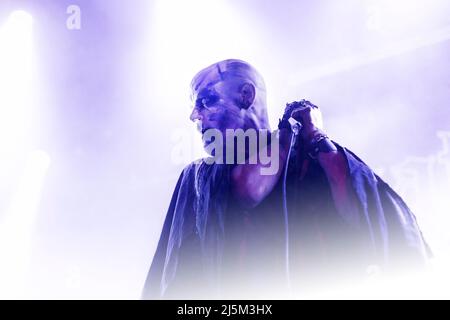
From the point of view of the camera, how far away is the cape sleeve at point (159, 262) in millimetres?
1879

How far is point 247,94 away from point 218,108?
0.13m

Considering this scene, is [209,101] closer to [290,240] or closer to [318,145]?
[318,145]

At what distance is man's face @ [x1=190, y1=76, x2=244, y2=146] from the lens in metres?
1.98

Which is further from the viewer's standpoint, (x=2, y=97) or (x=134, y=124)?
(x=2, y=97)

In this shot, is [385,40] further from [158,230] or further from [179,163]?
[158,230]

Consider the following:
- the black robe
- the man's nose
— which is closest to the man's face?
the man's nose

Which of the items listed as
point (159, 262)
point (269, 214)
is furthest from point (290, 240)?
point (159, 262)

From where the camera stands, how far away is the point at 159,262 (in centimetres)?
192

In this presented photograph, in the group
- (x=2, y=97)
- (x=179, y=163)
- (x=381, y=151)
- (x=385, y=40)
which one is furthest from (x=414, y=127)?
(x=2, y=97)

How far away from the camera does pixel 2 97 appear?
7.50 feet

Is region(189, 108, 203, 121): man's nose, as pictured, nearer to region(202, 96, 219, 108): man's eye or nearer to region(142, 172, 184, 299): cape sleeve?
region(202, 96, 219, 108): man's eye

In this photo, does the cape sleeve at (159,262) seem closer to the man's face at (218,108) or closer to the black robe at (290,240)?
the black robe at (290,240)

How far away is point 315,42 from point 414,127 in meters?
0.52

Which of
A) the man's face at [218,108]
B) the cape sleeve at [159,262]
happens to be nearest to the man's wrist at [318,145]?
the man's face at [218,108]
